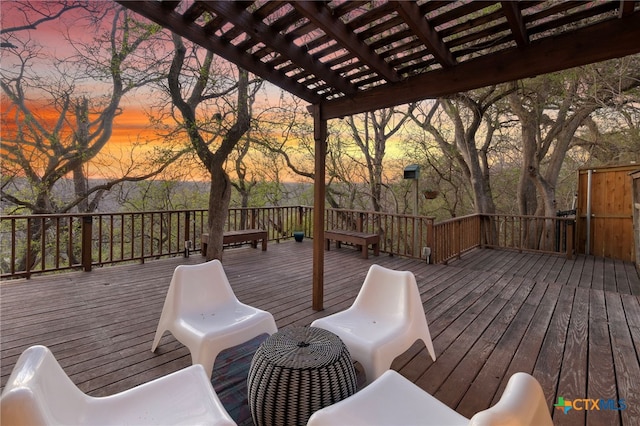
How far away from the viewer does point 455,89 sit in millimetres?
2645

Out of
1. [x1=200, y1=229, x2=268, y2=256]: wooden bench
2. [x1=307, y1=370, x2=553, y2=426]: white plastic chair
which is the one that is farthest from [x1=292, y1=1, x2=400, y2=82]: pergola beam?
[x1=200, y1=229, x2=268, y2=256]: wooden bench

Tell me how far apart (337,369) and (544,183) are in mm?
8887

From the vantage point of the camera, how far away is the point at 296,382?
64.7 inches

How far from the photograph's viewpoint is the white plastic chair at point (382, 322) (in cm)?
208

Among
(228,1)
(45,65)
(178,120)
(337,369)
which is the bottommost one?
(337,369)

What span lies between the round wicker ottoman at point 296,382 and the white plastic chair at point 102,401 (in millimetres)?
306

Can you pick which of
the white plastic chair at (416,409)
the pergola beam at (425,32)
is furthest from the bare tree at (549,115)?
the white plastic chair at (416,409)

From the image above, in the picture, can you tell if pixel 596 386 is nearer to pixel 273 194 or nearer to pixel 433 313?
pixel 433 313

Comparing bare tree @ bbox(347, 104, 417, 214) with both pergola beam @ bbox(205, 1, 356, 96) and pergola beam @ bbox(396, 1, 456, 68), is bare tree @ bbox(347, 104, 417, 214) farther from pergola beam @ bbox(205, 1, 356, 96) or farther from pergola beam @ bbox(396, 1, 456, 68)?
pergola beam @ bbox(396, 1, 456, 68)

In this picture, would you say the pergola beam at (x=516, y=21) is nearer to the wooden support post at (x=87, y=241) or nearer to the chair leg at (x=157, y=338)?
the chair leg at (x=157, y=338)

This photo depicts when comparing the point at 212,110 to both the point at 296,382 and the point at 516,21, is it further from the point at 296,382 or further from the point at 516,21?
the point at 296,382

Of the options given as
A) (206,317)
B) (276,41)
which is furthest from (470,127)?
(206,317)

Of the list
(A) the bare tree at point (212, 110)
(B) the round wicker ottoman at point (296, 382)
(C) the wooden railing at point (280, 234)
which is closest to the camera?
(B) the round wicker ottoman at point (296, 382)

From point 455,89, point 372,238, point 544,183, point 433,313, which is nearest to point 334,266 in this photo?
point 372,238
